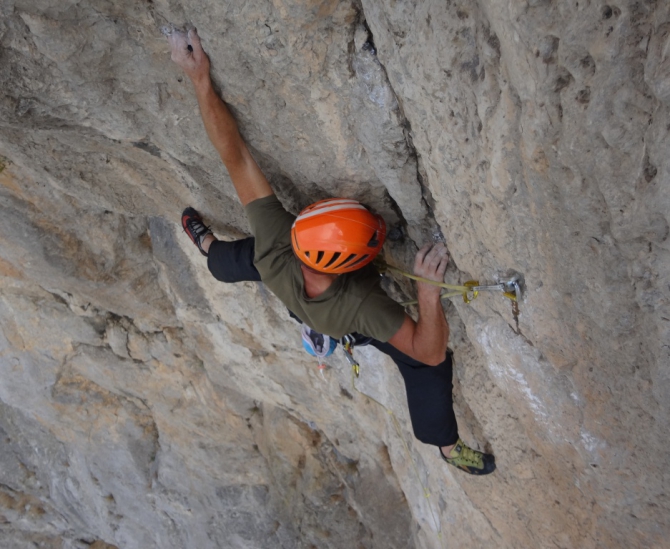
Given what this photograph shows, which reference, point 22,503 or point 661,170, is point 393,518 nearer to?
point 661,170

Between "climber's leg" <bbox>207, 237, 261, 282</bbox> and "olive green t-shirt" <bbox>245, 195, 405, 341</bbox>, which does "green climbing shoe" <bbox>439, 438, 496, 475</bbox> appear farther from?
"climber's leg" <bbox>207, 237, 261, 282</bbox>

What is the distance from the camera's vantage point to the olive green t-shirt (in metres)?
2.75

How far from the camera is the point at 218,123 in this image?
8.46ft

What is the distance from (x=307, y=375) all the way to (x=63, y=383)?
3.17 metres

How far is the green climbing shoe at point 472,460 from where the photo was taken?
3148 millimetres

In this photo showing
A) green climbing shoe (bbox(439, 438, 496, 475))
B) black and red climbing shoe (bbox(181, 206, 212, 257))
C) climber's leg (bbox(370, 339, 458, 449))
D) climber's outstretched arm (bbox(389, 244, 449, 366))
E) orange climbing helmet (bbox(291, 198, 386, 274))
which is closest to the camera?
orange climbing helmet (bbox(291, 198, 386, 274))

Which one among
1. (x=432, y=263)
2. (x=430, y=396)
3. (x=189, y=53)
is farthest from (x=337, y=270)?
(x=189, y=53)

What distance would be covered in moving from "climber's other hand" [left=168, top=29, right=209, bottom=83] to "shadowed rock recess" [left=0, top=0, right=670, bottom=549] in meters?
0.05

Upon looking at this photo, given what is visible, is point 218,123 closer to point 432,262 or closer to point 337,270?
point 337,270

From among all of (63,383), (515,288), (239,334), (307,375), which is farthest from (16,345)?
(515,288)

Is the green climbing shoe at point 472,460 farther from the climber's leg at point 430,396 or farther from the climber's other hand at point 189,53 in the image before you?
the climber's other hand at point 189,53

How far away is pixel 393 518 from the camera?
5.51 m

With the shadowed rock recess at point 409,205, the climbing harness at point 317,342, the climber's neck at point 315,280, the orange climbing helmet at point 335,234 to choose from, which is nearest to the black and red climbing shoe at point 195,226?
the shadowed rock recess at point 409,205

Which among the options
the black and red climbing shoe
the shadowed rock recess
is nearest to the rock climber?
the shadowed rock recess
